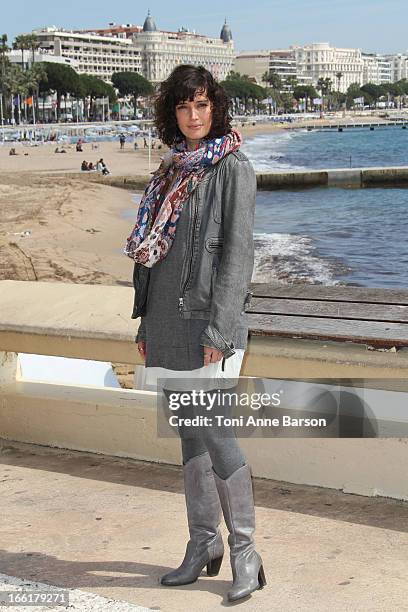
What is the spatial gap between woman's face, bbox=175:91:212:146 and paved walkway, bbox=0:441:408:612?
4.42 ft

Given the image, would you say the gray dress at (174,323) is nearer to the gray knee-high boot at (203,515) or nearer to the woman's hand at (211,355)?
the woman's hand at (211,355)

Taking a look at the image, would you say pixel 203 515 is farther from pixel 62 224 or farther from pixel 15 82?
pixel 15 82

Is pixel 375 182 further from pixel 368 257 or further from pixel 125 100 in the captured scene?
pixel 125 100

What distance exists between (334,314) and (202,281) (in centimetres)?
69

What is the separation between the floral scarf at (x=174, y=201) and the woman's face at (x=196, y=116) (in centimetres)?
4

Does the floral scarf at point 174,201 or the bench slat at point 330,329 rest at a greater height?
the floral scarf at point 174,201

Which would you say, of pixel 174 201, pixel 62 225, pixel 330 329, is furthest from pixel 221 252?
pixel 62 225

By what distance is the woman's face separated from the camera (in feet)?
9.49

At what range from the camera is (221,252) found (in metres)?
2.78

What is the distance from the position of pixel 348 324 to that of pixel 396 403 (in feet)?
1.47

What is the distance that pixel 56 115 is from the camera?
5202 inches

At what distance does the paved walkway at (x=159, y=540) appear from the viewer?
2785 millimetres

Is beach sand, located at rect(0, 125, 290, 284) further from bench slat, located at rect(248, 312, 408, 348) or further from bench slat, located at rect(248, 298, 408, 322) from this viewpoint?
bench slat, located at rect(248, 312, 408, 348)

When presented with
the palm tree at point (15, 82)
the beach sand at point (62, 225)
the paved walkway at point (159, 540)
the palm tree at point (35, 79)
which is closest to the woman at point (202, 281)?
the paved walkway at point (159, 540)
